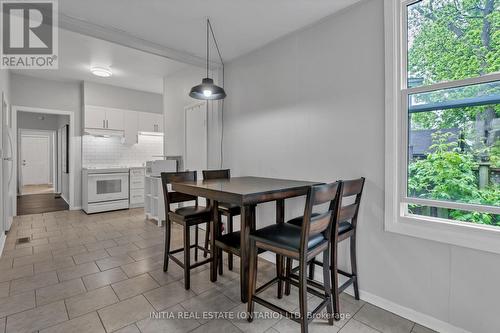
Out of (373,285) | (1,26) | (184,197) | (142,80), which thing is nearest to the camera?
(373,285)

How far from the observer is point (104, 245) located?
3.34 metres

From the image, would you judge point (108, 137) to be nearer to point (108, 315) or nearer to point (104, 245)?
point (104, 245)

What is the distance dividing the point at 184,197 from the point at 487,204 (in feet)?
8.22

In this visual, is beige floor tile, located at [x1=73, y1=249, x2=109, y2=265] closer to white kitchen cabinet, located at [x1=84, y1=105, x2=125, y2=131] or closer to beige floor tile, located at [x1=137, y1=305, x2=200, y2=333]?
beige floor tile, located at [x1=137, y1=305, x2=200, y2=333]

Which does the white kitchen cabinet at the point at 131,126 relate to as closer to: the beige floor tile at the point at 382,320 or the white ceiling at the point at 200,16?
the white ceiling at the point at 200,16

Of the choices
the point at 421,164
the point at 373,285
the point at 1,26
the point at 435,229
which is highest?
the point at 1,26

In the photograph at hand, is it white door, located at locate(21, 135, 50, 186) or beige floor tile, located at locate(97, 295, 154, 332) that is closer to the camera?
beige floor tile, located at locate(97, 295, 154, 332)

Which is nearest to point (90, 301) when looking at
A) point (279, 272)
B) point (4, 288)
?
point (4, 288)

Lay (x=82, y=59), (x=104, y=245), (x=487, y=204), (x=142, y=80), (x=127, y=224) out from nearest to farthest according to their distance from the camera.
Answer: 1. (x=487, y=204)
2. (x=104, y=245)
3. (x=82, y=59)
4. (x=127, y=224)
5. (x=142, y=80)

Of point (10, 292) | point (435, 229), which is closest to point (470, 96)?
point (435, 229)

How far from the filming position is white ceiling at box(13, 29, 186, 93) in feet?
11.6

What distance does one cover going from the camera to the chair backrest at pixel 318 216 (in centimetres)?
147

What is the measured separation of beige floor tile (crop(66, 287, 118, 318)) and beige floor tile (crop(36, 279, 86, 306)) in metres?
0.10

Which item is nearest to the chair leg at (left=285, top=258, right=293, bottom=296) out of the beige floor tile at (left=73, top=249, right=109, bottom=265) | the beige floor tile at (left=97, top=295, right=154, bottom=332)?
the beige floor tile at (left=97, top=295, right=154, bottom=332)
